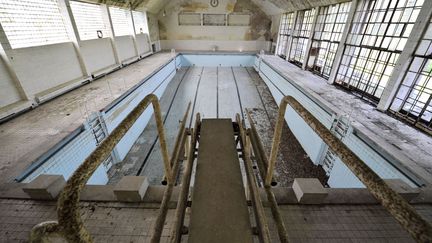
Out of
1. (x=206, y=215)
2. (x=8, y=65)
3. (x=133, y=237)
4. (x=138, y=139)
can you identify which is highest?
(x=8, y=65)

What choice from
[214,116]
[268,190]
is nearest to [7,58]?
[214,116]

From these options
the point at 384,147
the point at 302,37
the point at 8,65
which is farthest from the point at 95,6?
the point at 384,147

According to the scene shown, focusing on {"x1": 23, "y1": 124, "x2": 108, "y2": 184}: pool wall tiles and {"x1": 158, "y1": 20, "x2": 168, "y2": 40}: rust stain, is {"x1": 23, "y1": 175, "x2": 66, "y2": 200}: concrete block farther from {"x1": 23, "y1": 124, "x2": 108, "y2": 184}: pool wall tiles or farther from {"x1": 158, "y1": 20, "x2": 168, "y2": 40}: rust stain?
{"x1": 158, "y1": 20, "x2": 168, "y2": 40}: rust stain

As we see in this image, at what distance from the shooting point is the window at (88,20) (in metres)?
5.09

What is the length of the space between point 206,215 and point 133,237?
688 mm

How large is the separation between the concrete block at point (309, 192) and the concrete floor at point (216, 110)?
1795mm

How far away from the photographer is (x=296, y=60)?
838 centimetres

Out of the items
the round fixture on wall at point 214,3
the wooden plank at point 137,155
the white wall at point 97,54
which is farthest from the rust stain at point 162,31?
the wooden plank at point 137,155

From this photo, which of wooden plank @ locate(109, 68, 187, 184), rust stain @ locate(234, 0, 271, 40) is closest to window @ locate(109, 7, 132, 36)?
wooden plank @ locate(109, 68, 187, 184)

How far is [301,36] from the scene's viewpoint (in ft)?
25.9

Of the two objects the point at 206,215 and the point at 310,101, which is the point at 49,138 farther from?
the point at 310,101

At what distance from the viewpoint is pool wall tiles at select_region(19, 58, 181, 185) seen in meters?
2.63

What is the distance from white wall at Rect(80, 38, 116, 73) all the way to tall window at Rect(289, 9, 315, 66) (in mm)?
7431

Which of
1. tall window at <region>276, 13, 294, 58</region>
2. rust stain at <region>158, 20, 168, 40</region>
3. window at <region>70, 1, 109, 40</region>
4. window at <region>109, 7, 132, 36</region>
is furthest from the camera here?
rust stain at <region>158, 20, 168, 40</region>
